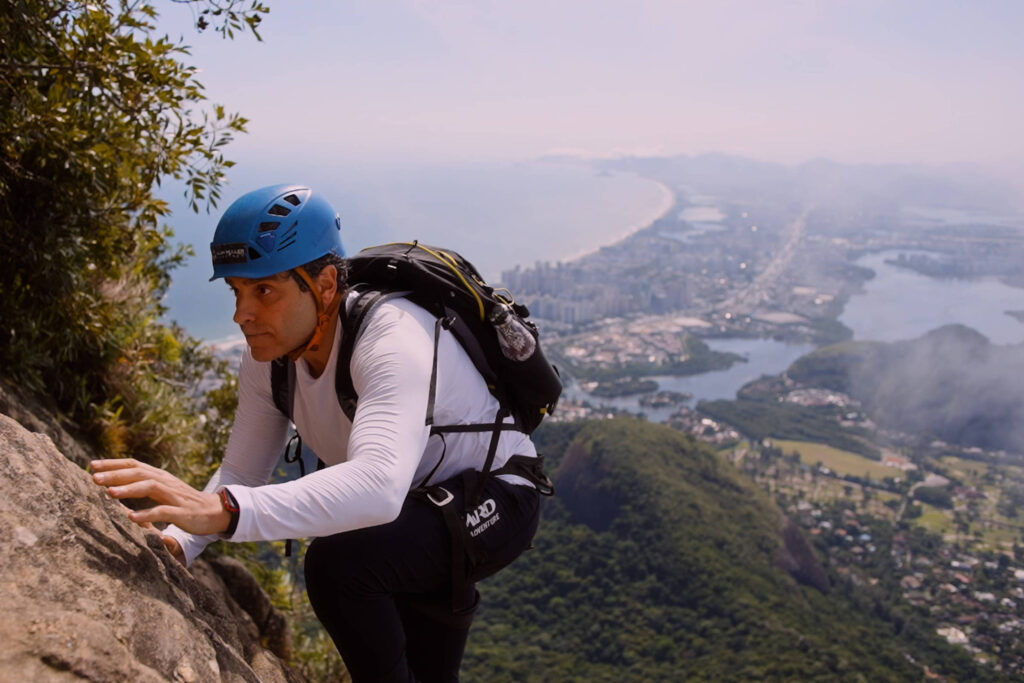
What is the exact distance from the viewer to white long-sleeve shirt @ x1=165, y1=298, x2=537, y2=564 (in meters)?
1.67

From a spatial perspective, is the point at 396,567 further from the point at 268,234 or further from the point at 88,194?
the point at 88,194

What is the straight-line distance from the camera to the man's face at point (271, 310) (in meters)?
2.07

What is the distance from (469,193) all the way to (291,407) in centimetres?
11691

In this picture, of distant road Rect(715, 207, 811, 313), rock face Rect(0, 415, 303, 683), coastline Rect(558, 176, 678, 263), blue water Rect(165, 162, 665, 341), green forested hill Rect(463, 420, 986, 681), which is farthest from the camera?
coastline Rect(558, 176, 678, 263)

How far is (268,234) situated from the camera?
2027 mm

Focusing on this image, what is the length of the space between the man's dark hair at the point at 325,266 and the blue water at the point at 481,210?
80.6 ft

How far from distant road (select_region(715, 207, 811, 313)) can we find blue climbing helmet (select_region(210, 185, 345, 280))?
93.9 meters

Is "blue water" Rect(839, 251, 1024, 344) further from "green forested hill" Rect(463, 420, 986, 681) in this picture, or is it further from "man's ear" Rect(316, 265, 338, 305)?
"man's ear" Rect(316, 265, 338, 305)

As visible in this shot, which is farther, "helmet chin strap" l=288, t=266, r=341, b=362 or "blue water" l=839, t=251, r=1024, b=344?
"blue water" l=839, t=251, r=1024, b=344

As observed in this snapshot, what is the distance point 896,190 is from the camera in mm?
150500

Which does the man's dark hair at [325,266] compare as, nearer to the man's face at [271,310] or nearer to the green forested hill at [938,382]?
the man's face at [271,310]

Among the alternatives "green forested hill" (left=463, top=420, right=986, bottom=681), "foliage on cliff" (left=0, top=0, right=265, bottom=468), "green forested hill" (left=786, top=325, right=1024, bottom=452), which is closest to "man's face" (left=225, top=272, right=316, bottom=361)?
"foliage on cliff" (left=0, top=0, right=265, bottom=468)

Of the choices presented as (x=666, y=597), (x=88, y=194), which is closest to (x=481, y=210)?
(x=666, y=597)

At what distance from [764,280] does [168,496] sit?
111 m
